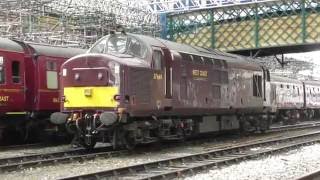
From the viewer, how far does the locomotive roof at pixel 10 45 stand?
58.7 ft

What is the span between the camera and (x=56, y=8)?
1362 inches

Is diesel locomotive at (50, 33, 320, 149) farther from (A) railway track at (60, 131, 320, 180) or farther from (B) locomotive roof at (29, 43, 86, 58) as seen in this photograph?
(B) locomotive roof at (29, 43, 86, 58)

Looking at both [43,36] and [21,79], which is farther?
[43,36]

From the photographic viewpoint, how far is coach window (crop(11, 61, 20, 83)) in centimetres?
1812

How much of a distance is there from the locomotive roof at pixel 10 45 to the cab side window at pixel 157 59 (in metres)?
5.18

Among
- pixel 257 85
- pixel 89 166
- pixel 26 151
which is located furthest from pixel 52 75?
pixel 257 85

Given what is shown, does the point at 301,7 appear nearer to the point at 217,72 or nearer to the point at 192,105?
the point at 217,72

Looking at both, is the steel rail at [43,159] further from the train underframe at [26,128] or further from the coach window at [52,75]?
the coach window at [52,75]

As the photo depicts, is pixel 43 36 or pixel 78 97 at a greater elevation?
pixel 43 36

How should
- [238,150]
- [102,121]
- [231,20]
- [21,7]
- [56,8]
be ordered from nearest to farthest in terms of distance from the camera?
[102,121] < [238,150] < [21,7] < [56,8] < [231,20]

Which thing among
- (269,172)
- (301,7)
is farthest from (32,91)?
(301,7)

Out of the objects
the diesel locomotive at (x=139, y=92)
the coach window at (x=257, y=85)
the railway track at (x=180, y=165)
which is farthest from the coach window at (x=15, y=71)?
the coach window at (x=257, y=85)

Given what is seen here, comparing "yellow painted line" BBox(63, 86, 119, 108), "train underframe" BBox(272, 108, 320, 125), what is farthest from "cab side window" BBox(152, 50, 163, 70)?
"train underframe" BBox(272, 108, 320, 125)

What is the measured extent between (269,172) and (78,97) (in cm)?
567
